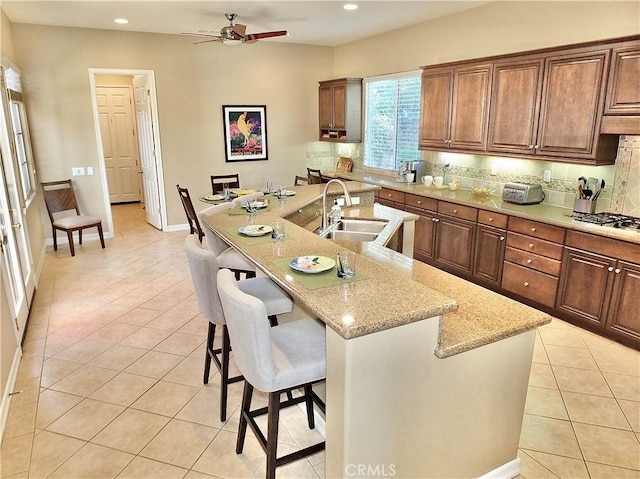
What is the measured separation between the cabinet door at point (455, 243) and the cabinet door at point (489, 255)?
0.08m

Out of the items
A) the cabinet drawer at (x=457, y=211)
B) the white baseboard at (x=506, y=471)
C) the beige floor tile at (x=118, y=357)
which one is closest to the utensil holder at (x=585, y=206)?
the cabinet drawer at (x=457, y=211)

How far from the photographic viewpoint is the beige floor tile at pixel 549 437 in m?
2.43

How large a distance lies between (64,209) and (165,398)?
14.8 ft

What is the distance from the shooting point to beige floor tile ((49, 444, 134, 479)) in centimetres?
225

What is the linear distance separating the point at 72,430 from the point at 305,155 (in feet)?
20.1

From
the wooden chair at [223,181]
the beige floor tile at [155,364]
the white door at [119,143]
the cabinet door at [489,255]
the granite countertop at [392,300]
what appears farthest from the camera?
the white door at [119,143]

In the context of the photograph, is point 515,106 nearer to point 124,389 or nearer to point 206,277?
point 206,277

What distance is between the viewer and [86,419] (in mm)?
2670

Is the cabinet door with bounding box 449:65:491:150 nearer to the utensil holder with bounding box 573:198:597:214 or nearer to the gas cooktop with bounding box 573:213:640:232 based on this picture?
the utensil holder with bounding box 573:198:597:214

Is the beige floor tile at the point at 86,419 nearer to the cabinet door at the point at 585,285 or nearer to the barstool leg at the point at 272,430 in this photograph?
the barstool leg at the point at 272,430

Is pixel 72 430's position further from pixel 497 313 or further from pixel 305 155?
pixel 305 155

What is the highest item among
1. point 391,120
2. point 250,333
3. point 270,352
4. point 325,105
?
point 325,105

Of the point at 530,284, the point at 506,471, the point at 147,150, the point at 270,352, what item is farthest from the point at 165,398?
the point at 147,150

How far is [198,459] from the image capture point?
2355mm
